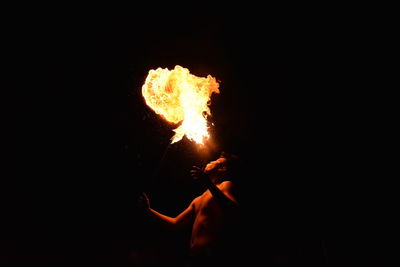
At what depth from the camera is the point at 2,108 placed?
4.03 metres

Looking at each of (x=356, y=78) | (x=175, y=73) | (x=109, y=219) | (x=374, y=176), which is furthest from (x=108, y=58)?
(x=374, y=176)

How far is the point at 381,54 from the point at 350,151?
4.61 feet

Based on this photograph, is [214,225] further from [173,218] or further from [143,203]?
[143,203]

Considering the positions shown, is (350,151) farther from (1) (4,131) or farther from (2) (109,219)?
(1) (4,131)

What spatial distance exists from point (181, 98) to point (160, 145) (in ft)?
3.91

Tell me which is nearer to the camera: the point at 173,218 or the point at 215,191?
the point at 215,191

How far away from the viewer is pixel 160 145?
179 inches

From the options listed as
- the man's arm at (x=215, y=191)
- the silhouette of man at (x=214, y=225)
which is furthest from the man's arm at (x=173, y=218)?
the man's arm at (x=215, y=191)

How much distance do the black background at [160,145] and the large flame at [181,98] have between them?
0.85ft

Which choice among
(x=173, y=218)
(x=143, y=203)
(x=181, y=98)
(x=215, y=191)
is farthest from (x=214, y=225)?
(x=181, y=98)

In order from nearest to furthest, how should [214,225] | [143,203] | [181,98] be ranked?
1. [214,225]
2. [143,203]
3. [181,98]

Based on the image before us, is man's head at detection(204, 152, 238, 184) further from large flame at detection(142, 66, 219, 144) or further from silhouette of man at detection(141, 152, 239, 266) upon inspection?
large flame at detection(142, 66, 219, 144)

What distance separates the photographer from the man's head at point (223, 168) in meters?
3.81

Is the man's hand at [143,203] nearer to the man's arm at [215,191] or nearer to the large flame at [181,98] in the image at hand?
the large flame at [181,98]
